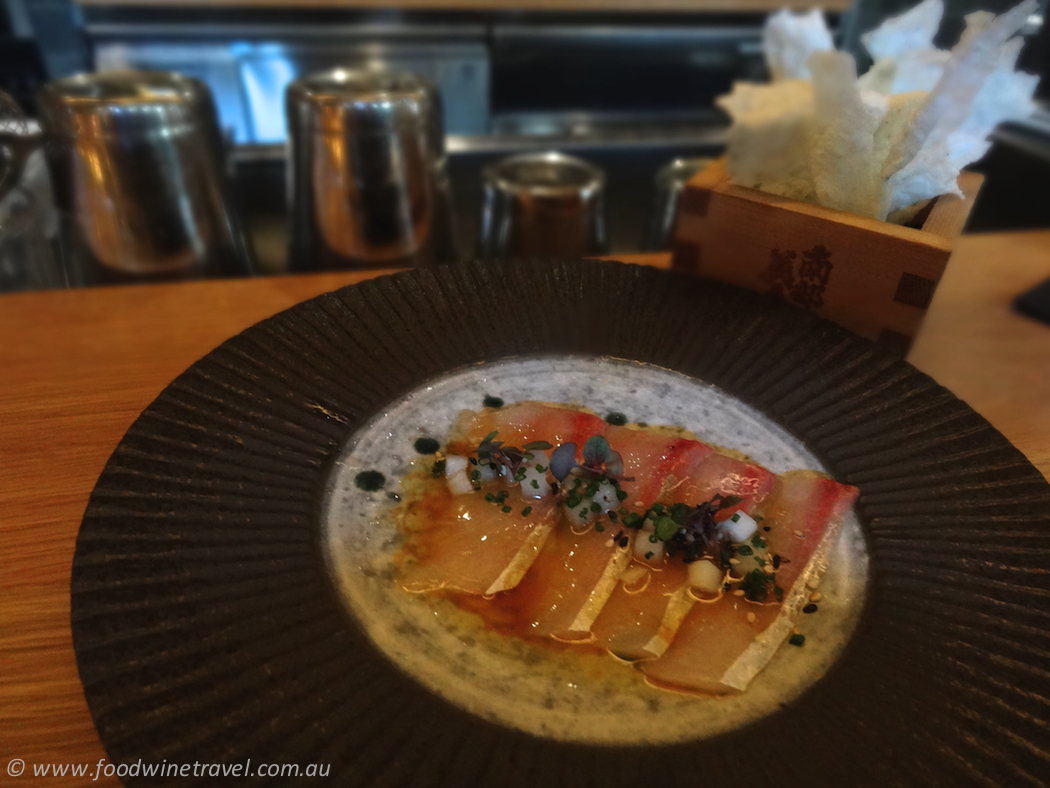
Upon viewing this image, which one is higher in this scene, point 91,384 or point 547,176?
point 547,176

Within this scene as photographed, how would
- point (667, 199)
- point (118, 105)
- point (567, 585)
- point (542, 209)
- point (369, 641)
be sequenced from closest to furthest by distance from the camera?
1. point (369, 641)
2. point (567, 585)
3. point (118, 105)
4. point (542, 209)
5. point (667, 199)

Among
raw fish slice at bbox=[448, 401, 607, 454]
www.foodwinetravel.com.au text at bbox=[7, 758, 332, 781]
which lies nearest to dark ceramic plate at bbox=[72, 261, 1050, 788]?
www.foodwinetravel.com.au text at bbox=[7, 758, 332, 781]

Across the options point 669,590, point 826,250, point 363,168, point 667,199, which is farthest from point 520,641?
point 667,199

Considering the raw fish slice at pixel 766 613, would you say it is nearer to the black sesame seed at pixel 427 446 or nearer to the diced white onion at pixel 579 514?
the diced white onion at pixel 579 514

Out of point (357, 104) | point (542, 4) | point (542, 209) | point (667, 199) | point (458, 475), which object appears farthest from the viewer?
point (542, 4)

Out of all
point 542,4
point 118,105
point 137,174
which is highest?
point 542,4

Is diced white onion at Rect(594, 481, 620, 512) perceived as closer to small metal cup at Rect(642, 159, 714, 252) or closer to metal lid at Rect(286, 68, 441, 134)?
metal lid at Rect(286, 68, 441, 134)

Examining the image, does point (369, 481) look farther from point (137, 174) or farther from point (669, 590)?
point (137, 174)

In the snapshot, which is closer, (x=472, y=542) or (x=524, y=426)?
(x=472, y=542)
